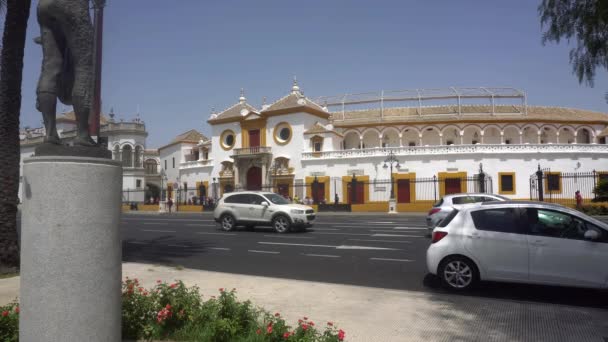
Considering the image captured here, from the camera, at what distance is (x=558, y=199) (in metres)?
32.8

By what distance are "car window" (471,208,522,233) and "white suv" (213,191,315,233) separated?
34.1 feet

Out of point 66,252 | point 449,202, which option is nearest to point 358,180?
point 449,202

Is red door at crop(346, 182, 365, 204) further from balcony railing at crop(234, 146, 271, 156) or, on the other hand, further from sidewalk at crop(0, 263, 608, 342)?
sidewalk at crop(0, 263, 608, 342)

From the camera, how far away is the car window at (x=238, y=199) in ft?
60.1

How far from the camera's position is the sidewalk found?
5.10 metres

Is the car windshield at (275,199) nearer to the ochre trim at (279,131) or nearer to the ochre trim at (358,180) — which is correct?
the ochre trim at (358,180)

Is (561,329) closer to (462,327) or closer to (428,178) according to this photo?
(462,327)

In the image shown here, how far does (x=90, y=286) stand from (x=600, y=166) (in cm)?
4283

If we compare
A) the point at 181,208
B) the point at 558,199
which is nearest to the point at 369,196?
the point at 558,199

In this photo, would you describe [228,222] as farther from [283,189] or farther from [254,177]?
[254,177]

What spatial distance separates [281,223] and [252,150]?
28.9m

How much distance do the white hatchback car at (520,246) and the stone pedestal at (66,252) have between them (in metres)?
5.61

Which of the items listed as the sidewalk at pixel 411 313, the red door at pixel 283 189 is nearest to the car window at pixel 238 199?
the sidewalk at pixel 411 313

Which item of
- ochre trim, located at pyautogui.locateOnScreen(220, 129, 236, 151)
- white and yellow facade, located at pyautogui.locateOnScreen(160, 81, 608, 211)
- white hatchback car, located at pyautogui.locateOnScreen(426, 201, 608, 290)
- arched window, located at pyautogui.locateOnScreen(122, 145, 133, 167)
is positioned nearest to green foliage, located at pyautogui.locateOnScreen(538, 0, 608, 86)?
white hatchback car, located at pyautogui.locateOnScreen(426, 201, 608, 290)
